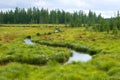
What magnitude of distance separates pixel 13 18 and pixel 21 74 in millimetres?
175214

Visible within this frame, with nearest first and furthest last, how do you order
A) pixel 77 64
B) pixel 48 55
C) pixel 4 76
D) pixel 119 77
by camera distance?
pixel 119 77
pixel 4 76
pixel 77 64
pixel 48 55

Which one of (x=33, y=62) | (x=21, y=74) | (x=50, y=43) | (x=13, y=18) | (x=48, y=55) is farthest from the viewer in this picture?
(x=13, y=18)

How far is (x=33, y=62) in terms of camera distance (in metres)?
37.6

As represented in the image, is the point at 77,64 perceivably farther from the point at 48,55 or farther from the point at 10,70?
the point at 48,55

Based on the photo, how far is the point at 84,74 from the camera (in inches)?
964

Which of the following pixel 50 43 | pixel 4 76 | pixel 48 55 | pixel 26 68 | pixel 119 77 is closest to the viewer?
pixel 119 77

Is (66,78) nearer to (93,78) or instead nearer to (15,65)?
(93,78)

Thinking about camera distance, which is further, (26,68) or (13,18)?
(13,18)

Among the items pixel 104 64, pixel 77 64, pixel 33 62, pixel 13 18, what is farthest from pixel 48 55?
pixel 13 18

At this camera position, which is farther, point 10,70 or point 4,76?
point 10,70

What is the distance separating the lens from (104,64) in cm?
2831

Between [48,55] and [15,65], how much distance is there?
478 inches

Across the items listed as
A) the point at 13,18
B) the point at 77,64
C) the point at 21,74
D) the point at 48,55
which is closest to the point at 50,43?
the point at 48,55

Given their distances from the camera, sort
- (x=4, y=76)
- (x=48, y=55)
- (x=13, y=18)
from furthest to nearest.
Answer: (x=13, y=18)
(x=48, y=55)
(x=4, y=76)
